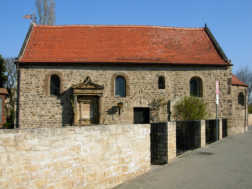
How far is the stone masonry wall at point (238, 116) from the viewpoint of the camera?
18703 mm

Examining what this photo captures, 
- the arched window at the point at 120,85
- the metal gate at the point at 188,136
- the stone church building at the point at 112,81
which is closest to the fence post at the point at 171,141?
the metal gate at the point at 188,136

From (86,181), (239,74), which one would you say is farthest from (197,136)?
(239,74)

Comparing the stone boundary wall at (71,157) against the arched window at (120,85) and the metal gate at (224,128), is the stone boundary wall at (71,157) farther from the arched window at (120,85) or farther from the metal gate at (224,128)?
the arched window at (120,85)

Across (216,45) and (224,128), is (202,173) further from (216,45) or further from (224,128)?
(216,45)

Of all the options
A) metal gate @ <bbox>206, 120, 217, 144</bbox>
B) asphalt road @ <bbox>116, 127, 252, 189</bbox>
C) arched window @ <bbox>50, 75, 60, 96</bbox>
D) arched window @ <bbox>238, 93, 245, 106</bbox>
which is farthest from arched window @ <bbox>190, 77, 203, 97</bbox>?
arched window @ <bbox>50, 75, 60, 96</bbox>

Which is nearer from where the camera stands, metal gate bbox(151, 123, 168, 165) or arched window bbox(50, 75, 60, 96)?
metal gate bbox(151, 123, 168, 165)

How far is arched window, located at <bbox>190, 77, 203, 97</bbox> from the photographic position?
1883 centimetres

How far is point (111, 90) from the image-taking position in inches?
709

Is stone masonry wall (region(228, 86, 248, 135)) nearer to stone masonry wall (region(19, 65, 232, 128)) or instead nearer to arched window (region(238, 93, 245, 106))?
arched window (region(238, 93, 245, 106))

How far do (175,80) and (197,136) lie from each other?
719cm

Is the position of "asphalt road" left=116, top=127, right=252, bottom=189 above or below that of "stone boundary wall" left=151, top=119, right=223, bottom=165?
below

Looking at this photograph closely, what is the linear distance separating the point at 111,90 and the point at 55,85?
155 inches

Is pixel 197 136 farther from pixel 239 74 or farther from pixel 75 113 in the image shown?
pixel 239 74

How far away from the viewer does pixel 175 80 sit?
18.6 m
